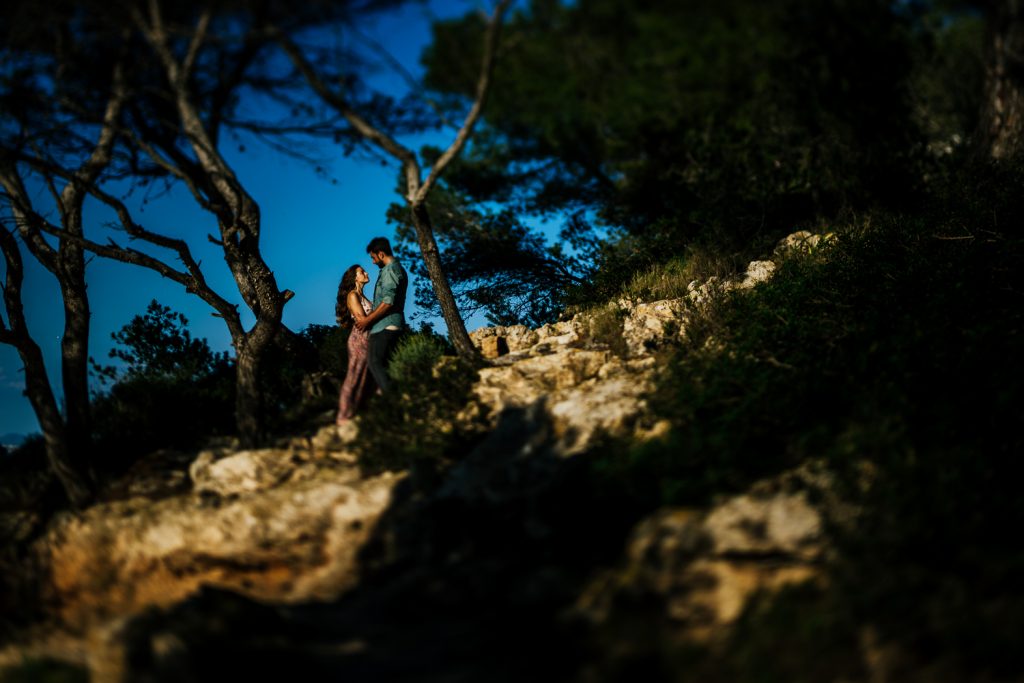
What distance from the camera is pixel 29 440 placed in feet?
30.4

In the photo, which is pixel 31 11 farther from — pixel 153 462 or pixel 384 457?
pixel 384 457

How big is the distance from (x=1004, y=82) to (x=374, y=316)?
38.7 feet

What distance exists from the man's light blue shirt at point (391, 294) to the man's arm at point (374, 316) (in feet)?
0.15

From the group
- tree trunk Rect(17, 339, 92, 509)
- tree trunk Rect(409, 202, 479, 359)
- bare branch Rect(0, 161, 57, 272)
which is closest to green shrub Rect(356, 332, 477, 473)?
tree trunk Rect(409, 202, 479, 359)

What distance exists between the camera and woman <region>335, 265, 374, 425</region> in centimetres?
814

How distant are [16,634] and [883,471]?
705 centimetres

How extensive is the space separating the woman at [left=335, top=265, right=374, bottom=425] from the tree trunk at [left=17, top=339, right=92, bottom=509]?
2.90m

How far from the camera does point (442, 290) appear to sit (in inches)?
376

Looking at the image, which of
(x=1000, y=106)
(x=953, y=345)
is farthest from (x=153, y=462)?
(x=1000, y=106)

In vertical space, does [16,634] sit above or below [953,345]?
above

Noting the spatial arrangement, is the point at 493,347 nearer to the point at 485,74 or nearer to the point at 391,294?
the point at 391,294

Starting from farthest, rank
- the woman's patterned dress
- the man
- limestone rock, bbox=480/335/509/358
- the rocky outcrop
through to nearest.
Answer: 1. limestone rock, bbox=480/335/509/358
2. the man
3. the woman's patterned dress
4. the rocky outcrop

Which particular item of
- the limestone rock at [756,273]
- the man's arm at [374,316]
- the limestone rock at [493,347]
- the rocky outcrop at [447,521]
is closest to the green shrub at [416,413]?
the rocky outcrop at [447,521]

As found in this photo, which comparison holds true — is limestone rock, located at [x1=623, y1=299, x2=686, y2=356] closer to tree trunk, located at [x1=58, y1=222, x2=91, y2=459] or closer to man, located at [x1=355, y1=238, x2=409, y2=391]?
man, located at [x1=355, y1=238, x2=409, y2=391]
